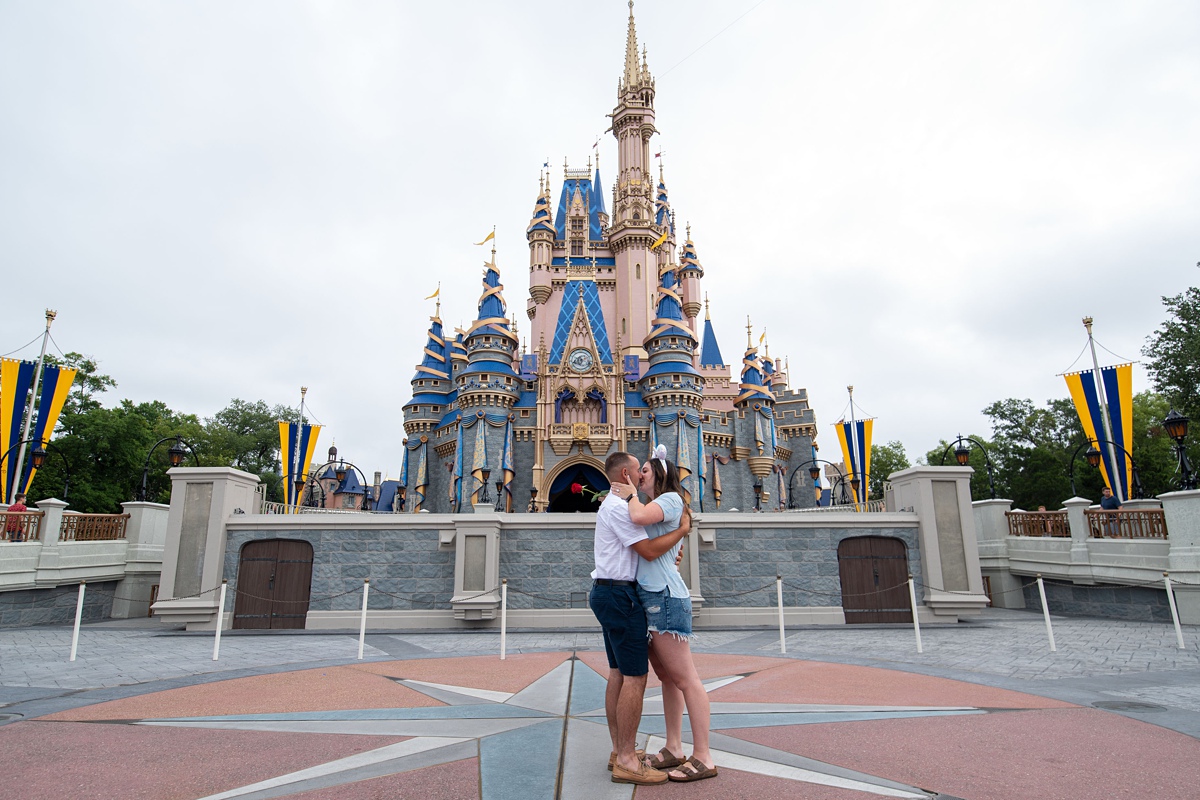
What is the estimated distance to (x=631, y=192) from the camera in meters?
48.0

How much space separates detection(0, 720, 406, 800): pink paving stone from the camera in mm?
3623

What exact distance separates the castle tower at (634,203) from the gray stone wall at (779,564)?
3009 cm

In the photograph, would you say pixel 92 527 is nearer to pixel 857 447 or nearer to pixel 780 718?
pixel 780 718

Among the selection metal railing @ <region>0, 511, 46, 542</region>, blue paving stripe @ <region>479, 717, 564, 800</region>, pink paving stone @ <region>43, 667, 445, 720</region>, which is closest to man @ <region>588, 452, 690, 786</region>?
blue paving stripe @ <region>479, 717, 564, 800</region>

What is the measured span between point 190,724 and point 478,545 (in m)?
8.39

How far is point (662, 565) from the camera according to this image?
4047 mm

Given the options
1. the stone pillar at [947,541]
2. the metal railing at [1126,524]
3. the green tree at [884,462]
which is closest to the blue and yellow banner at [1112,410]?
the metal railing at [1126,524]

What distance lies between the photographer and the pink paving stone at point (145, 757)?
3.62m

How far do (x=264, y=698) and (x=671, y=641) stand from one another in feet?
14.8

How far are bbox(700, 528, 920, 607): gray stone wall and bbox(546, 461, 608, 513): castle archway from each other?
21764 mm

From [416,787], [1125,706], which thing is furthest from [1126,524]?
[416,787]

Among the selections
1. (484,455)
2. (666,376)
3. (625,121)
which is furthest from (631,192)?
(484,455)

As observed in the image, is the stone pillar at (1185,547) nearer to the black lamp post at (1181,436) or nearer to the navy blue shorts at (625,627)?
the black lamp post at (1181,436)

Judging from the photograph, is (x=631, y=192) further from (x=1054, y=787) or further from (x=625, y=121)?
(x=1054, y=787)
